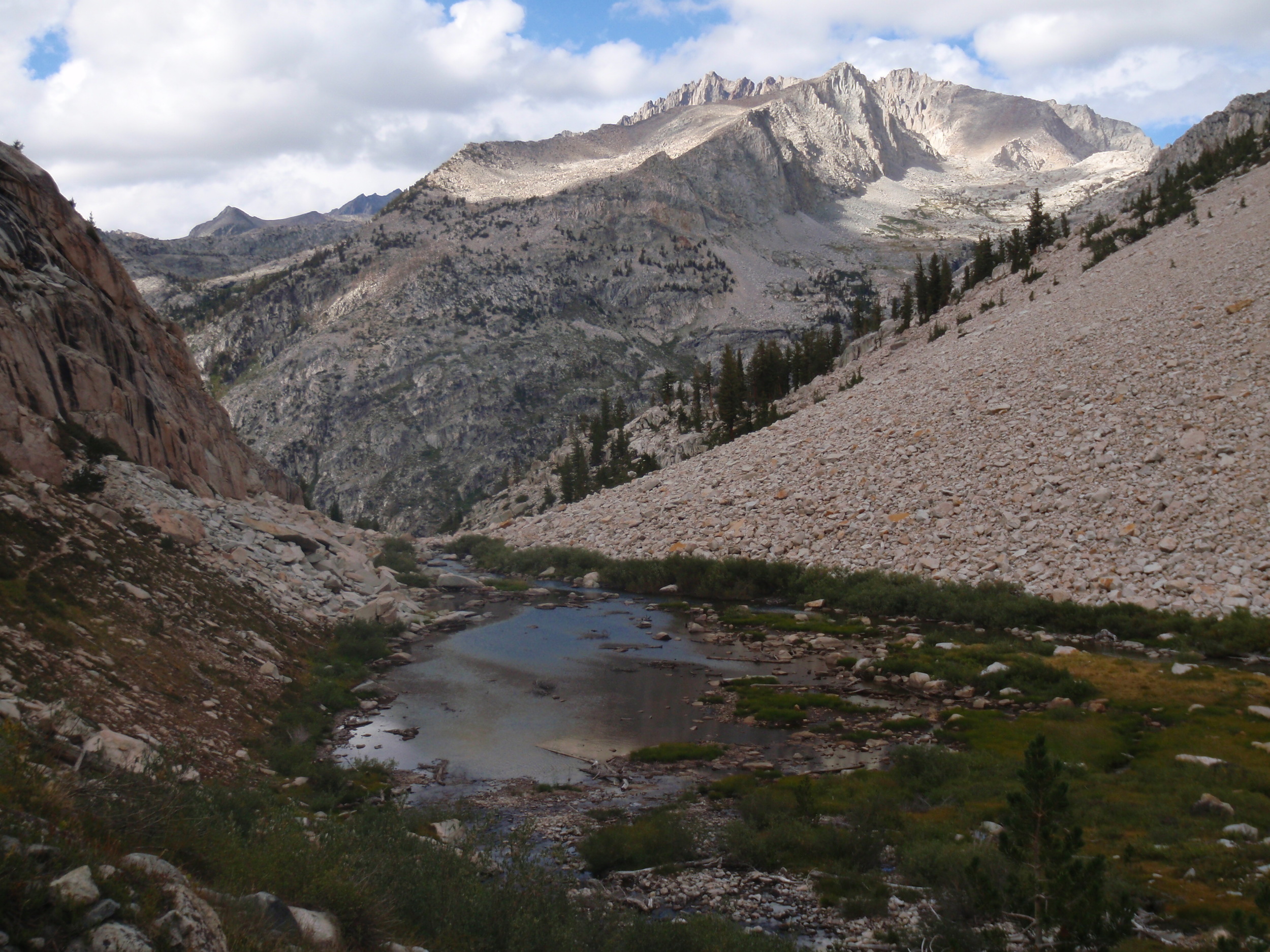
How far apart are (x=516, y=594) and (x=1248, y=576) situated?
3431 centimetres

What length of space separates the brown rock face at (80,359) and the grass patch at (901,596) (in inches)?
844

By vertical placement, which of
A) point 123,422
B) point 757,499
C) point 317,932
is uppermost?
point 123,422

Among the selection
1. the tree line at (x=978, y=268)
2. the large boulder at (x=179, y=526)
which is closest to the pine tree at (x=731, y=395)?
the tree line at (x=978, y=268)

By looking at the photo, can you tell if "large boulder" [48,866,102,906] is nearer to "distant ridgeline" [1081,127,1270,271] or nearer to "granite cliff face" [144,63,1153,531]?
"distant ridgeline" [1081,127,1270,271]

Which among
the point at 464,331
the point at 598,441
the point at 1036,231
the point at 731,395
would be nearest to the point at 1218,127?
the point at 1036,231

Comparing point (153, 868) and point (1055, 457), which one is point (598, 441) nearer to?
point (1055, 457)

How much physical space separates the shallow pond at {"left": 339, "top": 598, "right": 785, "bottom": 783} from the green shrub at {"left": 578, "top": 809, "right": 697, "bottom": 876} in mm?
4317

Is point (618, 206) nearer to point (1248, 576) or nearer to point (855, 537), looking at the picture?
point (855, 537)

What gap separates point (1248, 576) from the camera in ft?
78.7

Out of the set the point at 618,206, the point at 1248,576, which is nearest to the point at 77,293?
the point at 1248,576

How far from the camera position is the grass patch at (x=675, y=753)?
1752 cm

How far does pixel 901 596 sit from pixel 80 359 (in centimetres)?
3301

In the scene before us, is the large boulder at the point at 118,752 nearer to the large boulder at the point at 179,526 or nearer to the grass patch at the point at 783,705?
the large boulder at the point at 179,526

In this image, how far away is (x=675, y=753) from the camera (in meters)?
17.7
